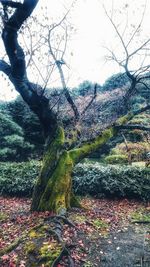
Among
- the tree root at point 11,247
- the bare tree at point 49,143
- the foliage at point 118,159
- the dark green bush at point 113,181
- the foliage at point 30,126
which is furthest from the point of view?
the foliage at point 30,126

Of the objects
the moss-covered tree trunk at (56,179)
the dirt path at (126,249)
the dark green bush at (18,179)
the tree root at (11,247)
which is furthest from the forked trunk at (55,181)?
the dark green bush at (18,179)

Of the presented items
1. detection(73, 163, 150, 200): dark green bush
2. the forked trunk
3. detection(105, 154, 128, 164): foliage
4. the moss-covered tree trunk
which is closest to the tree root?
the moss-covered tree trunk

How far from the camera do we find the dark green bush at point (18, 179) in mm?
13703

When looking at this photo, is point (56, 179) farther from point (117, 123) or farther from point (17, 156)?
point (17, 156)

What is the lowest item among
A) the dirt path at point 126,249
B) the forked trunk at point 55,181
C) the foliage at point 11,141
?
the dirt path at point 126,249

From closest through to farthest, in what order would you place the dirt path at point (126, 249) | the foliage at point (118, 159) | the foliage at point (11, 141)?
1. the dirt path at point (126, 249)
2. the foliage at point (11, 141)
3. the foliage at point (118, 159)

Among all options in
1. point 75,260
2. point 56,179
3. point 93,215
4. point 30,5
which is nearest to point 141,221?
point 93,215

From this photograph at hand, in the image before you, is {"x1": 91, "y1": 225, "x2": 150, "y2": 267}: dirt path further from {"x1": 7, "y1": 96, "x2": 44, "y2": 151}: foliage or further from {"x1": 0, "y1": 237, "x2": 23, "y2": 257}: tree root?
{"x1": 7, "y1": 96, "x2": 44, "y2": 151}: foliage

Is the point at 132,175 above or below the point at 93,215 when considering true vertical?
above

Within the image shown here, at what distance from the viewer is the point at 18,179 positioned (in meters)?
13.9

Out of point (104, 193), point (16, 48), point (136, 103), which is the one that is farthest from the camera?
point (136, 103)

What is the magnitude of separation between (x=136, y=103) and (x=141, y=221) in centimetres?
2002

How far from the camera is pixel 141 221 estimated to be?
8703 mm

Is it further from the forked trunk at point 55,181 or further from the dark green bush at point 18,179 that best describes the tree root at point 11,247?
the dark green bush at point 18,179
